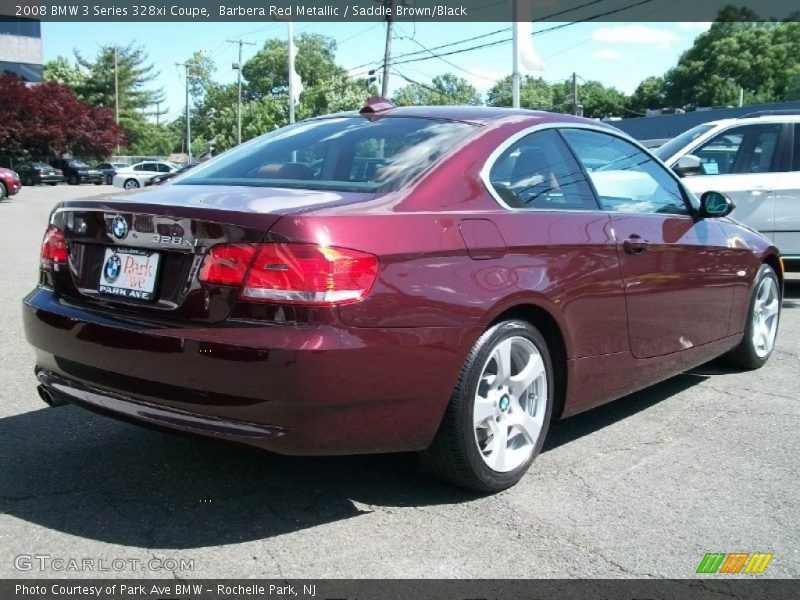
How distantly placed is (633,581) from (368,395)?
1.07 m

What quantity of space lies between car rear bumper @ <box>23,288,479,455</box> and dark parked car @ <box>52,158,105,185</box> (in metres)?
49.9

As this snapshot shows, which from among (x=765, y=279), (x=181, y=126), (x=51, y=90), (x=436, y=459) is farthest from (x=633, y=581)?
(x=181, y=126)

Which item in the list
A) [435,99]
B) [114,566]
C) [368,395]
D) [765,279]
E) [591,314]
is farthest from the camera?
[435,99]

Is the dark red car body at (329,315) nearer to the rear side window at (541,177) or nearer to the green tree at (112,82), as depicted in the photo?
the rear side window at (541,177)

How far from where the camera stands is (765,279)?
18.2 ft

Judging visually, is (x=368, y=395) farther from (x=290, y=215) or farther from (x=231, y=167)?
(x=231, y=167)

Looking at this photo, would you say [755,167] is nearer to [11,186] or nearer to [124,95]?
[11,186]

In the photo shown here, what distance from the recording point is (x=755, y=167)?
8.48m

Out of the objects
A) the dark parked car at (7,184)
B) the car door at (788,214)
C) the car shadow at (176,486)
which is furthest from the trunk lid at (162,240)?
the dark parked car at (7,184)

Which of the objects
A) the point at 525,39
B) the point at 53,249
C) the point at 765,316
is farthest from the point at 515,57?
the point at 53,249

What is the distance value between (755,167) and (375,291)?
6.85m

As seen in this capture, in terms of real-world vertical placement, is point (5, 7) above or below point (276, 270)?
above

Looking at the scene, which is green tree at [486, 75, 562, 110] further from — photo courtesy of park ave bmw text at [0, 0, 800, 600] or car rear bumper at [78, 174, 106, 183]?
photo courtesy of park ave bmw text at [0, 0, 800, 600]

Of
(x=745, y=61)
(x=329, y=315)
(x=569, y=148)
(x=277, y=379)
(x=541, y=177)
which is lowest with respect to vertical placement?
(x=277, y=379)
